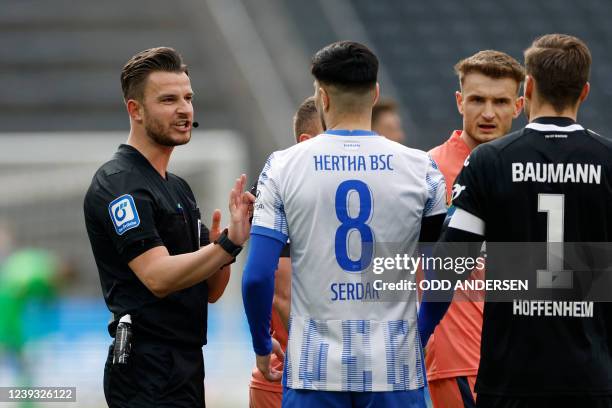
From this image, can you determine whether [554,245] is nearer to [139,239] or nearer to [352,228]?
[352,228]

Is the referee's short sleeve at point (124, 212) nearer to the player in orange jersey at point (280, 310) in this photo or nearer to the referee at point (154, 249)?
the referee at point (154, 249)

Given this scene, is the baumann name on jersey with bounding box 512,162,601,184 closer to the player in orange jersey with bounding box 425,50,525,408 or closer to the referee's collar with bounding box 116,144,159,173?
the player in orange jersey with bounding box 425,50,525,408

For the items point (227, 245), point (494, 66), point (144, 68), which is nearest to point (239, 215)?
point (227, 245)

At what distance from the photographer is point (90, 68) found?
1920cm

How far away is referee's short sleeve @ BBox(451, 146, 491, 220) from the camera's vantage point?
12.1 feet

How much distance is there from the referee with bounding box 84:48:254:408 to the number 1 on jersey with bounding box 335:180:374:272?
1.43 feet

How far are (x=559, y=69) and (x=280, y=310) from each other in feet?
5.80

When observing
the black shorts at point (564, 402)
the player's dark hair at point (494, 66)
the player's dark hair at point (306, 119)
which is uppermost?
the player's dark hair at point (494, 66)

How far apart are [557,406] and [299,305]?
0.95 m

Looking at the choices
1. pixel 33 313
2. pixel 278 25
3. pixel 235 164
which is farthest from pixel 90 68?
pixel 33 313

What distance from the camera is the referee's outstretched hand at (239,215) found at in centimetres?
400

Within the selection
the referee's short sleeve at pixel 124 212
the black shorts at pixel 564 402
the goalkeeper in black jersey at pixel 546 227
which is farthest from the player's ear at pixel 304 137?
the black shorts at pixel 564 402

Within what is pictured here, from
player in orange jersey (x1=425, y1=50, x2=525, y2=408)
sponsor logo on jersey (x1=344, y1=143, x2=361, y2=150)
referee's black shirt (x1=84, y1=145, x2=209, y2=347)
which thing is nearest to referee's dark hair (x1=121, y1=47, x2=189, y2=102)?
referee's black shirt (x1=84, y1=145, x2=209, y2=347)

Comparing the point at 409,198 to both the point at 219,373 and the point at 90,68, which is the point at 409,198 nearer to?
the point at 219,373
